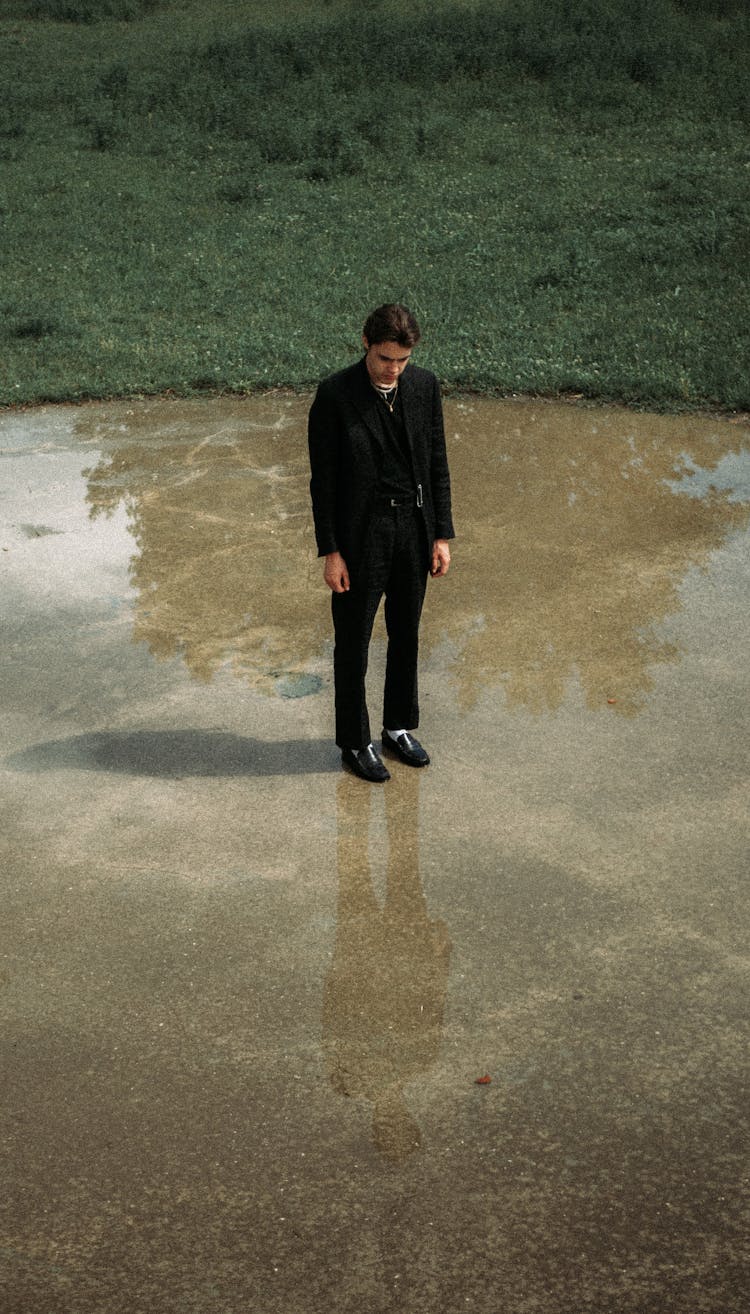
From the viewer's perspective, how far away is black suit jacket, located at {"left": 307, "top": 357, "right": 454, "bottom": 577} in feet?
18.1

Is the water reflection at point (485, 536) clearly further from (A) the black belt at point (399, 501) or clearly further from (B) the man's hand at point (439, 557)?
(A) the black belt at point (399, 501)

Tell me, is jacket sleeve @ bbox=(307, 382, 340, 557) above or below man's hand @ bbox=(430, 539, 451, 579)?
above

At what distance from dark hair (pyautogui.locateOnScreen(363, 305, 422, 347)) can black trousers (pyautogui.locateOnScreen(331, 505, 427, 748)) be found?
0.74m

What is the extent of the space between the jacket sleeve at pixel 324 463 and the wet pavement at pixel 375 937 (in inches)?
41.9

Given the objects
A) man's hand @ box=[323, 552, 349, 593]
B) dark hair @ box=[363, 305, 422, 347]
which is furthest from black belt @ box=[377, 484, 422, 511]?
dark hair @ box=[363, 305, 422, 347]

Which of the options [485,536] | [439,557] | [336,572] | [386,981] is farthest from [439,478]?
[485,536]

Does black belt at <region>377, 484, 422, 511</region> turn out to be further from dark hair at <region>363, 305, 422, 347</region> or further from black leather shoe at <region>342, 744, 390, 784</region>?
black leather shoe at <region>342, 744, 390, 784</region>

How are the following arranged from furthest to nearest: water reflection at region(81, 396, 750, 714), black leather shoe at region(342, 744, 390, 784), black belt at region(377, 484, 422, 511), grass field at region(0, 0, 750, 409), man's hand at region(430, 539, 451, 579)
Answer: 1. grass field at region(0, 0, 750, 409)
2. water reflection at region(81, 396, 750, 714)
3. black leather shoe at region(342, 744, 390, 784)
4. man's hand at region(430, 539, 451, 579)
5. black belt at region(377, 484, 422, 511)

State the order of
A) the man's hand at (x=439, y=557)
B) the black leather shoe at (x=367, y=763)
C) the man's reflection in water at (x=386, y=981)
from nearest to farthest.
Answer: the man's reflection in water at (x=386, y=981), the man's hand at (x=439, y=557), the black leather shoe at (x=367, y=763)

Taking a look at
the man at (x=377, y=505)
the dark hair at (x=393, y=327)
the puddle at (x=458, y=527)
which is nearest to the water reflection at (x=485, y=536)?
the puddle at (x=458, y=527)

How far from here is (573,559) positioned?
27.2 feet

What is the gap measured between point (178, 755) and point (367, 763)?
2.76ft

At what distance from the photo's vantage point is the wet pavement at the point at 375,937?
371 cm

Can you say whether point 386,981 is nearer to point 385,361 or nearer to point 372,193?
point 385,361
